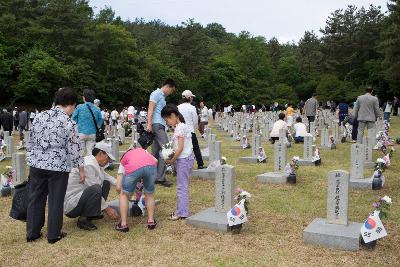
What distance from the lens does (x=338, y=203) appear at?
16.7 ft

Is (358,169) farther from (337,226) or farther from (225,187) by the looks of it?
(225,187)

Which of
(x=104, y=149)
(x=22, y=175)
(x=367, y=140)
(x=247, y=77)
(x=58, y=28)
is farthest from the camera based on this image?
(x=247, y=77)

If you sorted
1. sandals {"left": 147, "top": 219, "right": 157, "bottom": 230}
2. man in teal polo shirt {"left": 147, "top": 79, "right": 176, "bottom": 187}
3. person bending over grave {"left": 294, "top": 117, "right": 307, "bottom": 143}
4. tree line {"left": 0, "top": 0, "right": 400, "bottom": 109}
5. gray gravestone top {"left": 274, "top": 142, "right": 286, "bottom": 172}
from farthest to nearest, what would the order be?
tree line {"left": 0, "top": 0, "right": 400, "bottom": 109} < person bending over grave {"left": 294, "top": 117, "right": 307, "bottom": 143} < gray gravestone top {"left": 274, "top": 142, "right": 286, "bottom": 172} < man in teal polo shirt {"left": 147, "top": 79, "right": 176, "bottom": 187} < sandals {"left": 147, "top": 219, "right": 157, "bottom": 230}

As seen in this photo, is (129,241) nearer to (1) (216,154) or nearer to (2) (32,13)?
(1) (216,154)

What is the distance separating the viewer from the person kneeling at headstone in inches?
211

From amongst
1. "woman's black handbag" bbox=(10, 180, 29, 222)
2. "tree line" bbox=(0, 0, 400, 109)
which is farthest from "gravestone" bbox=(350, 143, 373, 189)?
"tree line" bbox=(0, 0, 400, 109)

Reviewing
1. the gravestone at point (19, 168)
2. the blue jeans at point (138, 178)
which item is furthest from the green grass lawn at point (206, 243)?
the gravestone at point (19, 168)

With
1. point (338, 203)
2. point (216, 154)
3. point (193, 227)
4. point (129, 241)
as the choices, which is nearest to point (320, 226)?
point (338, 203)

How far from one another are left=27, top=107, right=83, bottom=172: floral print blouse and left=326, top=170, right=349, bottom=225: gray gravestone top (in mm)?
3150

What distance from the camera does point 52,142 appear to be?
4.88 m

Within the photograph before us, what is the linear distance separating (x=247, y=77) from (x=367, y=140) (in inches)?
2074

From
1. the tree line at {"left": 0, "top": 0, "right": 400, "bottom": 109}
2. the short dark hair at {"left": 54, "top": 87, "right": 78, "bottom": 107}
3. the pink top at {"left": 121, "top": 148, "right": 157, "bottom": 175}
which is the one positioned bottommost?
the pink top at {"left": 121, "top": 148, "right": 157, "bottom": 175}

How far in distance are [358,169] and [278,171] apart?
166 centimetres

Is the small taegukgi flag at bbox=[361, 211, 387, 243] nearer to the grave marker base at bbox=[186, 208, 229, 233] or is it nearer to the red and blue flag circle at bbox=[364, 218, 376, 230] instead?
the red and blue flag circle at bbox=[364, 218, 376, 230]
